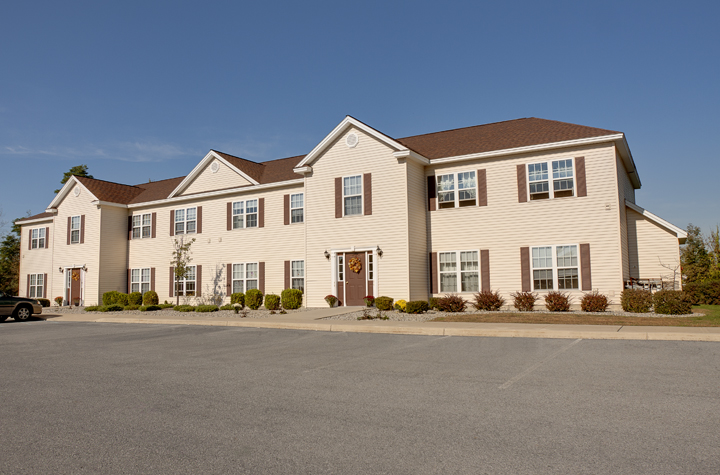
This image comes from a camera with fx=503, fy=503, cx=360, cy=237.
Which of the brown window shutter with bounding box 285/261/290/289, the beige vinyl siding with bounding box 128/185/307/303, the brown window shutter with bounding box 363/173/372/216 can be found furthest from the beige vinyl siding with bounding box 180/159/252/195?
the brown window shutter with bounding box 363/173/372/216

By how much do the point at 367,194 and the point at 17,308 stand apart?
16.1 meters

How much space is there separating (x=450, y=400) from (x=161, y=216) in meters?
26.2

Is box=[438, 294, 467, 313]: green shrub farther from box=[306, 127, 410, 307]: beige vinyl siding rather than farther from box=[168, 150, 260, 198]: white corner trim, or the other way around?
box=[168, 150, 260, 198]: white corner trim

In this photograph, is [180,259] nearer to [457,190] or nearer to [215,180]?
[215,180]

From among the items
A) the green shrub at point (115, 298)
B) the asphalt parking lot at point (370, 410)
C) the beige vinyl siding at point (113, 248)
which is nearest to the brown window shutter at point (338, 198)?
the asphalt parking lot at point (370, 410)

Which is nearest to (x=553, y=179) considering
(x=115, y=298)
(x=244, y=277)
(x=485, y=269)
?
(x=485, y=269)

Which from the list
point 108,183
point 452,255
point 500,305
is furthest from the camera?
point 108,183

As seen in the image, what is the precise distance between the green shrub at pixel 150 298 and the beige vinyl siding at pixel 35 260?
852cm

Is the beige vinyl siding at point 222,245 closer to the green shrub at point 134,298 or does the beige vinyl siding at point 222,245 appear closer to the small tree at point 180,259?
the small tree at point 180,259

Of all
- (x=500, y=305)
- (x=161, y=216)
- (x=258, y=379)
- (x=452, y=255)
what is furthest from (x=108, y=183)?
(x=258, y=379)

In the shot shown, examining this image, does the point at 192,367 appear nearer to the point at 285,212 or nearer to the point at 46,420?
the point at 46,420

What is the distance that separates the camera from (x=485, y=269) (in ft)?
66.5

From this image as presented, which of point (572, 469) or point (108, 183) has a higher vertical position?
point (108, 183)

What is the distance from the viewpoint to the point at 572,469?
4.02 meters
